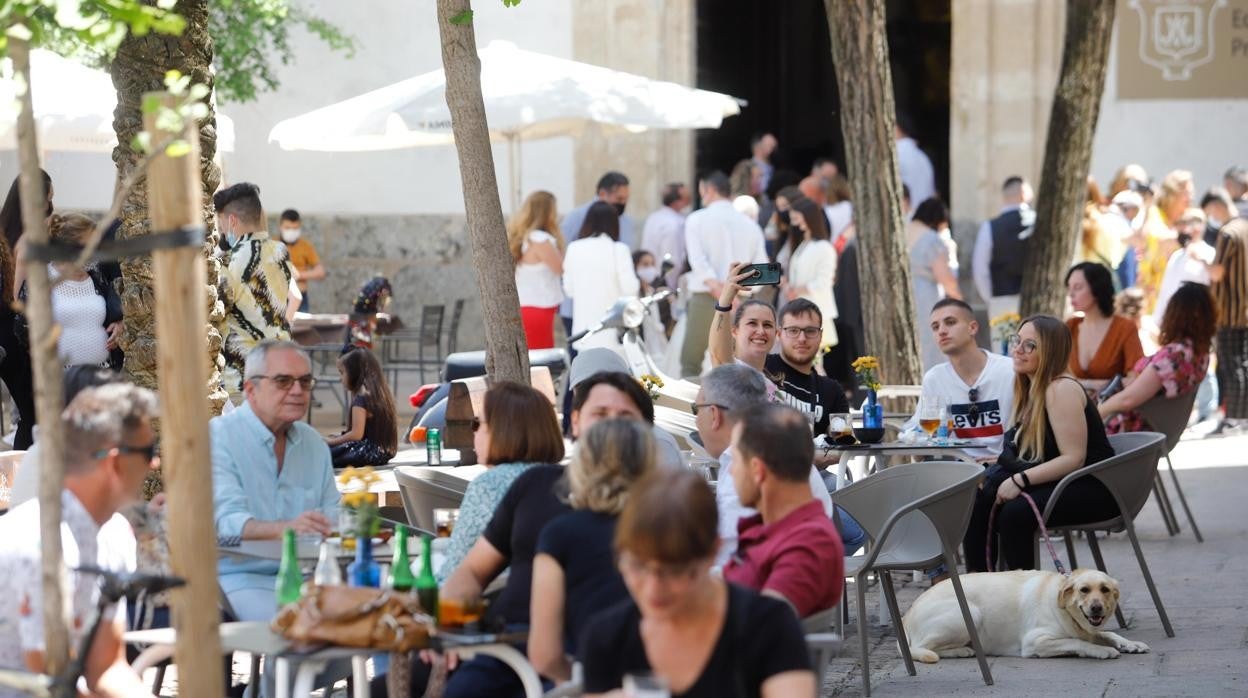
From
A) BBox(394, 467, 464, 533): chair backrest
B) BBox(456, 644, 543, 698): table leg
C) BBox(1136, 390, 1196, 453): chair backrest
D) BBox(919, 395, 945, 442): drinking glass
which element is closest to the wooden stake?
BBox(456, 644, 543, 698): table leg

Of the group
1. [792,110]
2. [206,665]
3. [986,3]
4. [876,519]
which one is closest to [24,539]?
[206,665]

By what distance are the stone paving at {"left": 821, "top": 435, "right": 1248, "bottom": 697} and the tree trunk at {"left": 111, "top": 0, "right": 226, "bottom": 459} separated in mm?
2711

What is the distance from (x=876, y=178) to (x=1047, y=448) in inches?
154

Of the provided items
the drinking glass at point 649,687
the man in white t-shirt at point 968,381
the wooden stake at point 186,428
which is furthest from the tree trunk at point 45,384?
the man in white t-shirt at point 968,381

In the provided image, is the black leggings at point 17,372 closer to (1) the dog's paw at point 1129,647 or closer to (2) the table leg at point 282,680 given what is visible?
(2) the table leg at point 282,680

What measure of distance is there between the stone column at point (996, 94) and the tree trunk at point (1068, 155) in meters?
4.76

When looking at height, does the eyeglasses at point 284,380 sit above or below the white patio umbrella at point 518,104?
below

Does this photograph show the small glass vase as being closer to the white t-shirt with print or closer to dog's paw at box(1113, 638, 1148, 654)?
the white t-shirt with print

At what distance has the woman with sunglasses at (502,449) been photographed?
473cm

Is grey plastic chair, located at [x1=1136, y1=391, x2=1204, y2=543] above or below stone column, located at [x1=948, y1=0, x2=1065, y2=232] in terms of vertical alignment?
below

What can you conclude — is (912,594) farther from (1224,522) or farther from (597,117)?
(597,117)

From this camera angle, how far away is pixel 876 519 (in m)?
6.82

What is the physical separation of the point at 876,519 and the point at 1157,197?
9164mm

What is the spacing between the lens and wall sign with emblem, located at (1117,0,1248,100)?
16625 mm
